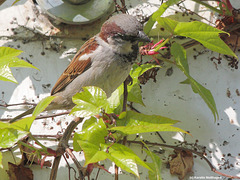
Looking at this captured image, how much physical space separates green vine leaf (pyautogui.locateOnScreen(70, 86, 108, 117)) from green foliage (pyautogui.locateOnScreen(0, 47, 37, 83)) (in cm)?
18

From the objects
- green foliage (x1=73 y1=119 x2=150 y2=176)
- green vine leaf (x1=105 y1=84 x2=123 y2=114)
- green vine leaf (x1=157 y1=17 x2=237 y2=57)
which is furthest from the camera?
green vine leaf (x1=105 y1=84 x2=123 y2=114)

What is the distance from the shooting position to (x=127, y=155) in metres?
1.00

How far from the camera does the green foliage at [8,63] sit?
1.01m

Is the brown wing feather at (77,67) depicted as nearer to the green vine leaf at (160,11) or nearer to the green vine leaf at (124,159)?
the green vine leaf at (160,11)

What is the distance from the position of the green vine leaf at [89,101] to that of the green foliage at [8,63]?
0.18 metres

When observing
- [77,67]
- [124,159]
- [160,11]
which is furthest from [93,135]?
[160,11]

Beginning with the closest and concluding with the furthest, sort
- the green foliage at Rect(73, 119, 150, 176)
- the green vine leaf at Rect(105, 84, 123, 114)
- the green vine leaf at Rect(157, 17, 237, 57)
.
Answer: the green foliage at Rect(73, 119, 150, 176) < the green vine leaf at Rect(157, 17, 237, 57) < the green vine leaf at Rect(105, 84, 123, 114)

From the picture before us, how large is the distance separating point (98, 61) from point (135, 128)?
0.43 m

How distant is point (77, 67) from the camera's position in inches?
55.6

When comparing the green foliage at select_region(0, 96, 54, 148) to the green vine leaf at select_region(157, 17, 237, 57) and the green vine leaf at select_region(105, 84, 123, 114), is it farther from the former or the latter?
the green vine leaf at select_region(157, 17, 237, 57)

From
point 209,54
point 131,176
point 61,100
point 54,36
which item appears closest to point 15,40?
point 54,36

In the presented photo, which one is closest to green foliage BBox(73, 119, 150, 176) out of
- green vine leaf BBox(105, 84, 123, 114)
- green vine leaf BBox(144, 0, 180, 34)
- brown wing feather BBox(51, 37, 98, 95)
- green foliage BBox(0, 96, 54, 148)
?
green foliage BBox(0, 96, 54, 148)

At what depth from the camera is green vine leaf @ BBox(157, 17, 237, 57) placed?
1157mm

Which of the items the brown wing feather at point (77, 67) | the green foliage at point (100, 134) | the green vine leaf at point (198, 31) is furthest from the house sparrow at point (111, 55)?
the green foliage at point (100, 134)
